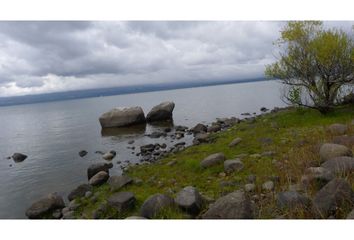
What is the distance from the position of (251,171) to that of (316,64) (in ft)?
45.0

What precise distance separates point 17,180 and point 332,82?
23717mm

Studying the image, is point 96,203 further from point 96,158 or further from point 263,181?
point 96,158

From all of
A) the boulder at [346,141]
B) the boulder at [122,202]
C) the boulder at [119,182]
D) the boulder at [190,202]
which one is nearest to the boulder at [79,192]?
the boulder at [119,182]

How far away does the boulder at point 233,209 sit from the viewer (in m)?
6.48

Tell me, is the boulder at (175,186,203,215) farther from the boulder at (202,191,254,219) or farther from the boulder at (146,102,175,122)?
the boulder at (146,102,175,122)

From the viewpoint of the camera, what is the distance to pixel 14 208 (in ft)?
47.5

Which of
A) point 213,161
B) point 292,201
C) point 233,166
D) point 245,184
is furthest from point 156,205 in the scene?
point 213,161

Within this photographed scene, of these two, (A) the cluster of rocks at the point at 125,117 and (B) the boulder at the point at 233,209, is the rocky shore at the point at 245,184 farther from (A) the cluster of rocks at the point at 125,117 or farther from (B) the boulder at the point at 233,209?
(A) the cluster of rocks at the point at 125,117

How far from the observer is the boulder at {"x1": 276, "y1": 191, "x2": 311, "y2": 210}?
6391 mm

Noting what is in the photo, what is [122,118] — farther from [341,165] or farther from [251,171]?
[341,165]

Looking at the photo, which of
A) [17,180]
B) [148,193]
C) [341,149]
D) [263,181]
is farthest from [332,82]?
[17,180]

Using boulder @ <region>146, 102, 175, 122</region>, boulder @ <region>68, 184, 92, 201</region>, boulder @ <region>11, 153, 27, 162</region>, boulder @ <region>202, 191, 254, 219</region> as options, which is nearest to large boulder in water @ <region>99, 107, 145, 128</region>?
boulder @ <region>146, 102, 175, 122</region>

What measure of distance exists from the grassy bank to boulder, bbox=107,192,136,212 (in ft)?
0.58

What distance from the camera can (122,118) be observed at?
42.9 m
